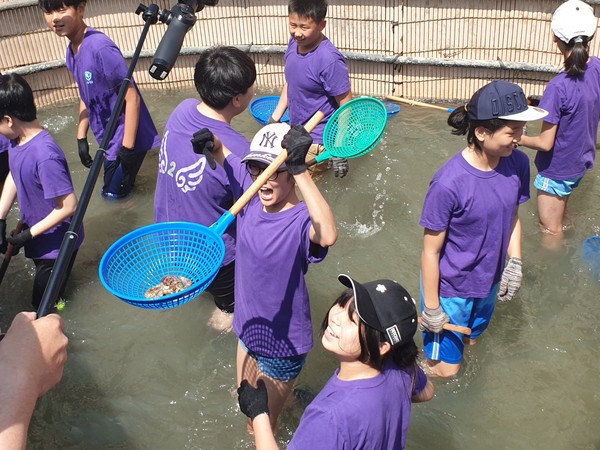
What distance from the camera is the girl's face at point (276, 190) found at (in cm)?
263

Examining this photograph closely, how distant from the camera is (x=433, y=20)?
20.7ft

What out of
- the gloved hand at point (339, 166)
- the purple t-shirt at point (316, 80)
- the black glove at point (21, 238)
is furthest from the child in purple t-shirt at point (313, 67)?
the black glove at point (21, 238)

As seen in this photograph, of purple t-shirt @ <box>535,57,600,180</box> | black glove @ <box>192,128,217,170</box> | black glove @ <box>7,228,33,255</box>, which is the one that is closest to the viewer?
black glove @ <box>192,128,217,170</box>

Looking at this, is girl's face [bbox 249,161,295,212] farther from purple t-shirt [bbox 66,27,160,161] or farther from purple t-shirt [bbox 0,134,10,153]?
purple t-shirt [bbox 0,134,10,153]

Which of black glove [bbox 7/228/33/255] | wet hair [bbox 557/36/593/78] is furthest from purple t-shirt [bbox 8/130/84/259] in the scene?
wet hair [bbox 557/36/593/78]

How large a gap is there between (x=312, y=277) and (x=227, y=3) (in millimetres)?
3741

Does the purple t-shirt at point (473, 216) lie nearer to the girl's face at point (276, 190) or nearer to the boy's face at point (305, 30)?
the girl's face at point (276, 190)

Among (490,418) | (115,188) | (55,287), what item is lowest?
(490,418)

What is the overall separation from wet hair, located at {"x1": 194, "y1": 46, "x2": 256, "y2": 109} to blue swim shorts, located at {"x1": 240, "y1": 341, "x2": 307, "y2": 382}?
4.38 ft

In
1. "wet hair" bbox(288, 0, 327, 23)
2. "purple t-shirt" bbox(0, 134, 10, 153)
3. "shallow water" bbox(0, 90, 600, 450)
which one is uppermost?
"wet hair" bbox(288, 0, 327, 23)

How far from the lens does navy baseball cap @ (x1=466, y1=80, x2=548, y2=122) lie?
2805 mm

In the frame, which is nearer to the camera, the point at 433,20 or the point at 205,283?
the point at 205,283

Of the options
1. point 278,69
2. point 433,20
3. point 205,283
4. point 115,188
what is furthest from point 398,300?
point 278,69

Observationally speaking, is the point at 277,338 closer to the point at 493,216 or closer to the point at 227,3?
the point at 493,216
